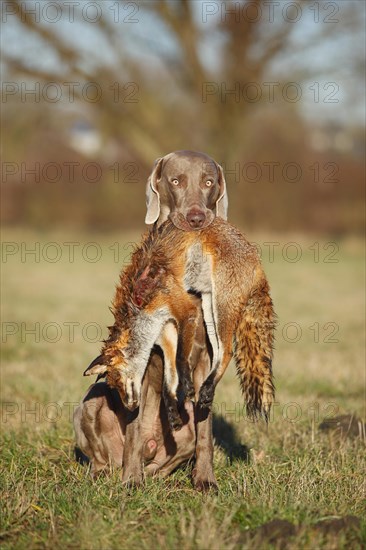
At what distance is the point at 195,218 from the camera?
3922 mm

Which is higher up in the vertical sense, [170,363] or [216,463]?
[170,363]

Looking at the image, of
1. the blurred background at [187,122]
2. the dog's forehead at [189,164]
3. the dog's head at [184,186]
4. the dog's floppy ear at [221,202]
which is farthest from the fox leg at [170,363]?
the blurred background at [187,122]

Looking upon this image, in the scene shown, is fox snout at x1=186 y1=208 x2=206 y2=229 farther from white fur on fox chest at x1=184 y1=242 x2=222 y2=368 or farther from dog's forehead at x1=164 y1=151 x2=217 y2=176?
dog's forehead at x1=164 y1=151 x2=217 y2=176

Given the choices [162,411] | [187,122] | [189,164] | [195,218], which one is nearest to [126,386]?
[162,411]

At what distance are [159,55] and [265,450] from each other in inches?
695

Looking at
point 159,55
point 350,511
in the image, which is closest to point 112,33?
point 159,55

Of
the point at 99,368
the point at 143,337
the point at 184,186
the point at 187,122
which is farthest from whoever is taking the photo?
the point at 187,122

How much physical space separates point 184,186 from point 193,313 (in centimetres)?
101

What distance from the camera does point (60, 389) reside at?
21.4ft

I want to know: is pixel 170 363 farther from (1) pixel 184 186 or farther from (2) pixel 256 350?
(1) pixel 184 186

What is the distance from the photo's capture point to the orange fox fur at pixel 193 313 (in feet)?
11.6

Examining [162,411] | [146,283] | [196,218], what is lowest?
[162,411]

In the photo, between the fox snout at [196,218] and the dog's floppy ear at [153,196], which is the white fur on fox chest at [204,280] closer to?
the fox snout at [196,218]

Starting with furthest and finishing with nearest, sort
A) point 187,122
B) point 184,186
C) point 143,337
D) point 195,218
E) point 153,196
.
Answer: point 187,122 < point 153,196 < point 184,186 < point 195,218 < point 143,337
